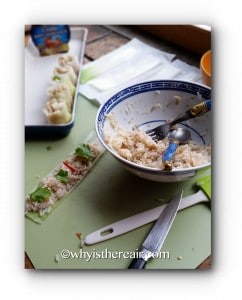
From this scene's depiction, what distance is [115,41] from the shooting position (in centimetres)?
97

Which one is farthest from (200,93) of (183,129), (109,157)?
(109,157)

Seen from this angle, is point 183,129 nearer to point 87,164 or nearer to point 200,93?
point 200,93

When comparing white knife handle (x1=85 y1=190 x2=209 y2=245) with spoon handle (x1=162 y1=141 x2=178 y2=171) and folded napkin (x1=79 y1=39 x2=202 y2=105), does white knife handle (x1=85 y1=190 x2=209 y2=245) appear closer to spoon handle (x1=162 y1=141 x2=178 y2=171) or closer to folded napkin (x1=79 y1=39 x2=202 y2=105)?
spoon handle (x1=162 y1=141 x2=178 y2=171)

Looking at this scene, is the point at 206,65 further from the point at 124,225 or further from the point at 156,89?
the point at 124,225

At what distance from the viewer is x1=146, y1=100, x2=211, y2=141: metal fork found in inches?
30.4

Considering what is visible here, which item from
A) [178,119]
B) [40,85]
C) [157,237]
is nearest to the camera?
[157,237]

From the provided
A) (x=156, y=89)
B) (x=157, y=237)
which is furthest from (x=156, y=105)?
(x=157, y=237)

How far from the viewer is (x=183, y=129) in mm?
802

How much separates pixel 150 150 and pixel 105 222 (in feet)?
0.45

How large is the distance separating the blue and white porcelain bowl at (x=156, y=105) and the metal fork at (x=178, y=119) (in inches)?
0.6

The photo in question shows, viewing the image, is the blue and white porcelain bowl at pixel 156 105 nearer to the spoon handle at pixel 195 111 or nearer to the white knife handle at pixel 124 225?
the spoon handle at pixel 195 111

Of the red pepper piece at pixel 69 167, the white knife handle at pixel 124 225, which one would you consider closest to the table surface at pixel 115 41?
the red pepper piece at pixel 69 167
